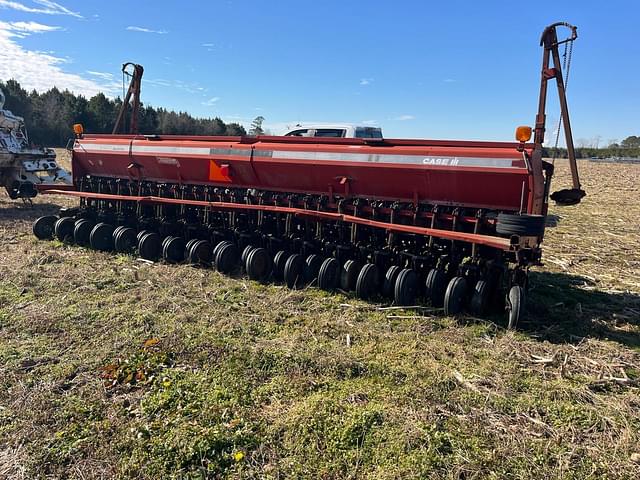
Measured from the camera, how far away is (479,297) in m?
5.14

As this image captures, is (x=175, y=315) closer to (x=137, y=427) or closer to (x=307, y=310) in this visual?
(x=307, y=310)

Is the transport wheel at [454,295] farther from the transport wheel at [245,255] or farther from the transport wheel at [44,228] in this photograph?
the transport wheel at [44,228]

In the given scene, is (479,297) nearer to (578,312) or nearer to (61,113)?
(578,312)

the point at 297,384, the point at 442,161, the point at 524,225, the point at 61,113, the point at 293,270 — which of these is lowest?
the point at 297,384

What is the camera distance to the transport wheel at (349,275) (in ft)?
19.5

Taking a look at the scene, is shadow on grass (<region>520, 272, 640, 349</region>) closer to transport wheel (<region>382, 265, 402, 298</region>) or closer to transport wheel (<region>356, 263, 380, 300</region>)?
transport wheel (<region>382, 265, 402, 298</region>)

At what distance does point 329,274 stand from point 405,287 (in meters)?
1.05

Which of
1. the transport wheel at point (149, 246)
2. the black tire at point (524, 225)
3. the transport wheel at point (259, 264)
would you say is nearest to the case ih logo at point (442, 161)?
the black tire at point (524, 225)

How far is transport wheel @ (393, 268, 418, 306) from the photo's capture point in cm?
548

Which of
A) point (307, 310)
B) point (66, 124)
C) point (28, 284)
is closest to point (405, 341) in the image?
point (307, 310)

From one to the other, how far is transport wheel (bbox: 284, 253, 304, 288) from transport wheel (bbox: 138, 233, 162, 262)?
8.11 ft

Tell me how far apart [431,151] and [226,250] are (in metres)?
3.16

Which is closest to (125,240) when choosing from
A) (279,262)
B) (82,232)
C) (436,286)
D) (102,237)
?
(102,237)

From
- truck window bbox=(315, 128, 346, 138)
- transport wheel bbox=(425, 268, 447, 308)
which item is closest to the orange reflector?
transport wheel bbox=(425, 268, 447, 308)
